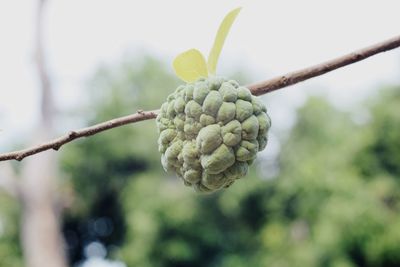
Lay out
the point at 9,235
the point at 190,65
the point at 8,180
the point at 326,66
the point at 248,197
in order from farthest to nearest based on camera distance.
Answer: the point at 9,235
the point at 248,197
the point at 8,180
the point at 190,65
the point at 326,66


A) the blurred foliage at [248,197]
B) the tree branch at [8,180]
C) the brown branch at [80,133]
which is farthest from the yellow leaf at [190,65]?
the blurred foliage at [248,197]

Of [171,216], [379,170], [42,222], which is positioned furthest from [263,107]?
[171,216]

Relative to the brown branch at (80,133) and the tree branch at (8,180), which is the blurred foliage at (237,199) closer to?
the tree branch at (8,180)

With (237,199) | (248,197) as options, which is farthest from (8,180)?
(248,197)

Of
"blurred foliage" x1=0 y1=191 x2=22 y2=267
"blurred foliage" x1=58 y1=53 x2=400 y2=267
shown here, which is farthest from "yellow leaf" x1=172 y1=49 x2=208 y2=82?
"blurred foliage" x1=0 y1=191 x2=22 y2=267

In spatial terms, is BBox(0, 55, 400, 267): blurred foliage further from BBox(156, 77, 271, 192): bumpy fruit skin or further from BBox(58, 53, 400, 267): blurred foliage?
BBox(156, 77, 271, 192): bumpy fruit skin

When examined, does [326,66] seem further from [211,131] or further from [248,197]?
[248,197]
